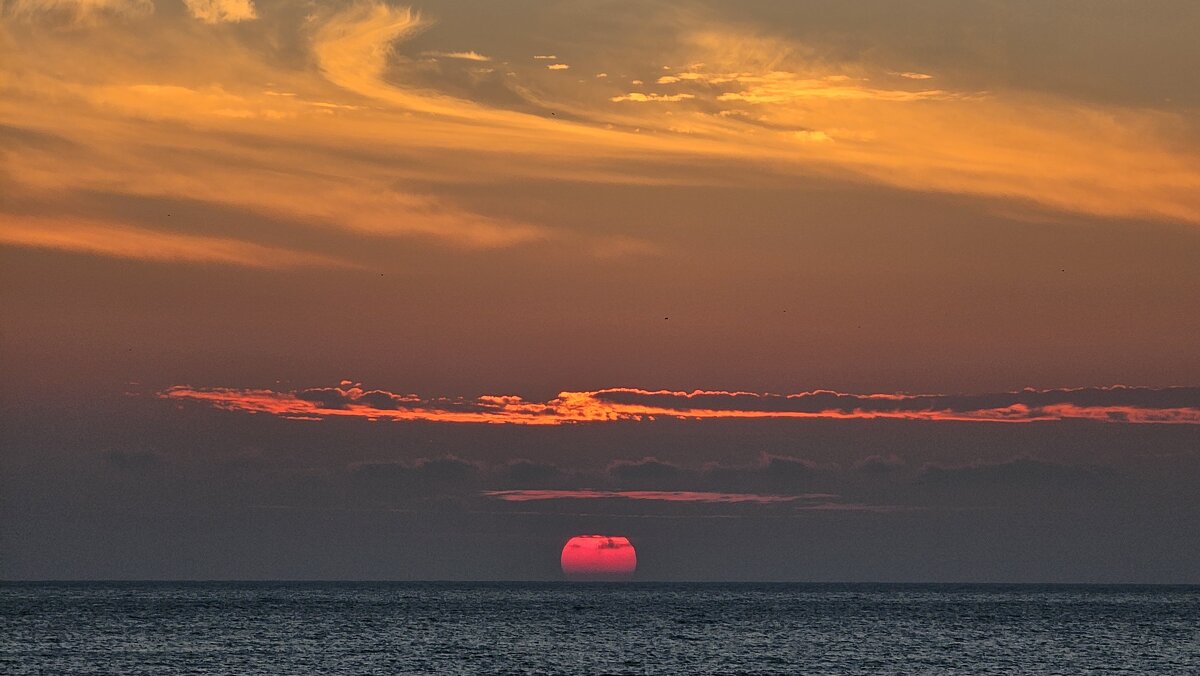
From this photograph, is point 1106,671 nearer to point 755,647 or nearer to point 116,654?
point 755,647

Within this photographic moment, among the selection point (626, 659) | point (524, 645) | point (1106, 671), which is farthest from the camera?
point (524, 645)

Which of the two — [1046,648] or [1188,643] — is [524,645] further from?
[1188,643]

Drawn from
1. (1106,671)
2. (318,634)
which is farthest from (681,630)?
(1106,671)

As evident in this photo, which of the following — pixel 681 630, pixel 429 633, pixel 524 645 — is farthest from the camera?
pixel 681 630

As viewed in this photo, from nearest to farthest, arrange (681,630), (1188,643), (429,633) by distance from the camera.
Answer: (1188,643)
(429,633)
(681,630)

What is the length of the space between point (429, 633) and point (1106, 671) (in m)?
82.7

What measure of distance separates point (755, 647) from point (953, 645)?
2196cm

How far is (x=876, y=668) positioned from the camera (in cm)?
13062

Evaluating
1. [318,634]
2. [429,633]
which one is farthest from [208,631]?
[429,633]

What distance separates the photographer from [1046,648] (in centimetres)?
15938

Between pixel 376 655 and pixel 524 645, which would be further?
pixel 524 645

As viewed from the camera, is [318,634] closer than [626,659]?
No

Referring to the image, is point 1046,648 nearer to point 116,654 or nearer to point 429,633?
point 429,633

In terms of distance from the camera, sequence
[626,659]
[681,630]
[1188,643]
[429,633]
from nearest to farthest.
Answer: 1. [626,659]
2. [1188,643]
3. [429,633]
4. [681,630]
